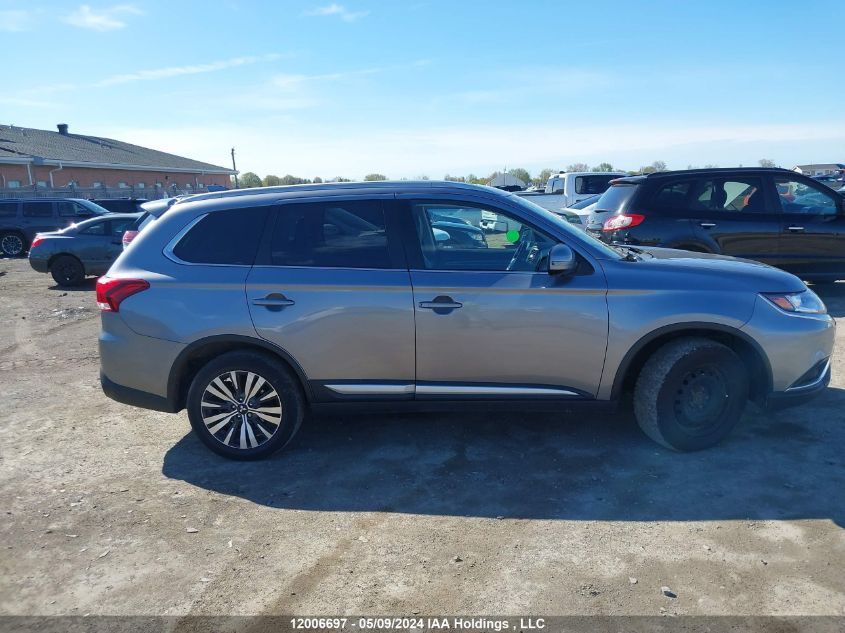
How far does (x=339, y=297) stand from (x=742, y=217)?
655 cm

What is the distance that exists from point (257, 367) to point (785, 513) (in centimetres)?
335

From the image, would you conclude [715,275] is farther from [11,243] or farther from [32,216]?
[11,243]

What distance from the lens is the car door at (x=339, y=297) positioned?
4191 millimetres

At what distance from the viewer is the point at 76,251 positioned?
12.9 meters

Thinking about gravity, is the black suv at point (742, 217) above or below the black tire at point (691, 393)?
above

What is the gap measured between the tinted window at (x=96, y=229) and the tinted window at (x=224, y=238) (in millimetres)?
10158

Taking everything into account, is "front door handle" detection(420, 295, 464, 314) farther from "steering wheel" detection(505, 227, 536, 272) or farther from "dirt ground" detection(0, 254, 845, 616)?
"dirt ground" detection(0, 254, 845, 616)

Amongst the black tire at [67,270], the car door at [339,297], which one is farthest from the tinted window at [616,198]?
the black tire at [67,270]

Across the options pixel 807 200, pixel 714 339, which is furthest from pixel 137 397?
pixel 807 200

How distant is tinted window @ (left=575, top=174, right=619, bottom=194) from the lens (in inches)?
742

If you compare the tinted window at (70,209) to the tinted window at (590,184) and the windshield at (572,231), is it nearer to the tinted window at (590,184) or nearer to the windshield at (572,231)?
the tinted window at (590,184)

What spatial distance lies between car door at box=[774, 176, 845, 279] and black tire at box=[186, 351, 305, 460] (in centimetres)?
727

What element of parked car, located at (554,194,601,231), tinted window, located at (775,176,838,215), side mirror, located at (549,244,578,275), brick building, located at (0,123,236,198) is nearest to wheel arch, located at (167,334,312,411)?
side mirror, located at (549,244,578,275)

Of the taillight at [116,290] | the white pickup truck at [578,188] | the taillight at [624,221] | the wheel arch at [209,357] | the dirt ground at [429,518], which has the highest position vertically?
the white pickup truck at [578,188]
